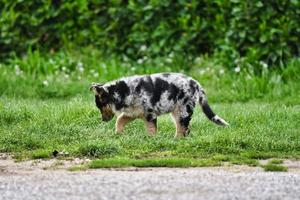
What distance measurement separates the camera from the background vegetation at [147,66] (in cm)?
1093

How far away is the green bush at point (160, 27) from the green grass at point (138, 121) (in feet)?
1.61

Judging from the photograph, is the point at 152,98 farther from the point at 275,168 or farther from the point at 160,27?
the point at 160,27

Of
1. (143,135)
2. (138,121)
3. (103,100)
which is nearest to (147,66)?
(138,121)

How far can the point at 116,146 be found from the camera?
1045cm

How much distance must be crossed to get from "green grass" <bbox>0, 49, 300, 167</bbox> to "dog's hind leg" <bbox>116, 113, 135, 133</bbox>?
0.12m

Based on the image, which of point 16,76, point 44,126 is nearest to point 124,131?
point 44,126

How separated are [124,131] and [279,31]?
5.93m

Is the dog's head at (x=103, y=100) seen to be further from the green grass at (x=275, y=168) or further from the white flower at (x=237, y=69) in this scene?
the white flower at (x=237, y=69)

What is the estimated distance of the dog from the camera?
36.5ft

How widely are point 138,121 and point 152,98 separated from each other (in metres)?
1.46

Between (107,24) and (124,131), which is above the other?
(107,24)

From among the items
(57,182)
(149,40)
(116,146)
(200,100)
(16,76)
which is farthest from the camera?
(149,40)

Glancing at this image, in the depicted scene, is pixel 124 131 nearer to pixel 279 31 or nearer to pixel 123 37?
pixel 279 31

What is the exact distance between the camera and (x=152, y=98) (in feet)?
36.6
